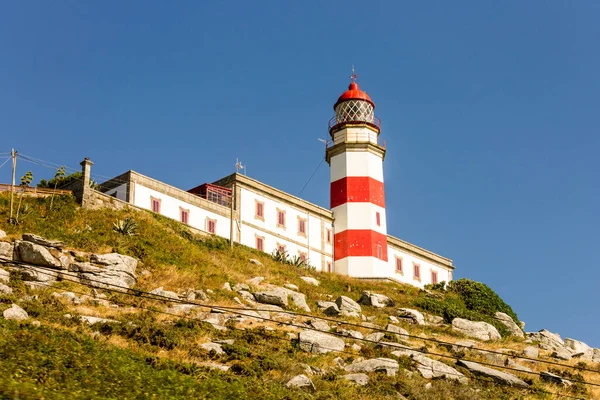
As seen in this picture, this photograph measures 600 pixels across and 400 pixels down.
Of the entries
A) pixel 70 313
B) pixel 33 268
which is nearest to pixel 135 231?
pixel 33 268

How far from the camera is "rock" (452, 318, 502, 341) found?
47000 mm

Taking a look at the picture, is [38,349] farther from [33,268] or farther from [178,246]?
[178,246]

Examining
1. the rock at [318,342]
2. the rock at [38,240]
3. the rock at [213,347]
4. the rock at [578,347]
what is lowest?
the rock at [213,347]

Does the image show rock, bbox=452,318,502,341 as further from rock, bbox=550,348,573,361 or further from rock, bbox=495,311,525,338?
rock, bbox=495,311,525,338

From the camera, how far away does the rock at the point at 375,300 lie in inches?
1927

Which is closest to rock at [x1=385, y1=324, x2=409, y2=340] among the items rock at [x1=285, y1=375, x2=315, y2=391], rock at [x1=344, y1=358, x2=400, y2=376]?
rock at [x1=344, y1=358, x2=400, y2=376]

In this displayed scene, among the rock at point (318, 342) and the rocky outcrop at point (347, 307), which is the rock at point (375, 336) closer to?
the rock at point (318, 342)

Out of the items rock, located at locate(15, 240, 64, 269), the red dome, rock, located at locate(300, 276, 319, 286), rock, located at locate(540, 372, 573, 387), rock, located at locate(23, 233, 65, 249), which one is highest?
the red dome

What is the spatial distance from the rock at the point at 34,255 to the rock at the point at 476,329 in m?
22.6

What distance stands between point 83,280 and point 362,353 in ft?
42.0

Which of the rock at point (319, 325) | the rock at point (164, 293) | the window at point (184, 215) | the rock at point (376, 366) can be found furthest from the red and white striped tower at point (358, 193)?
the rock at point (376, 366)

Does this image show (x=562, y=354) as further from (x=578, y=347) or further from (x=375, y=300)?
(x=375, y=300)

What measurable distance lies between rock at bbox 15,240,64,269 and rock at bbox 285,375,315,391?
540 inches

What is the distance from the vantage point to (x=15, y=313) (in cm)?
2969
